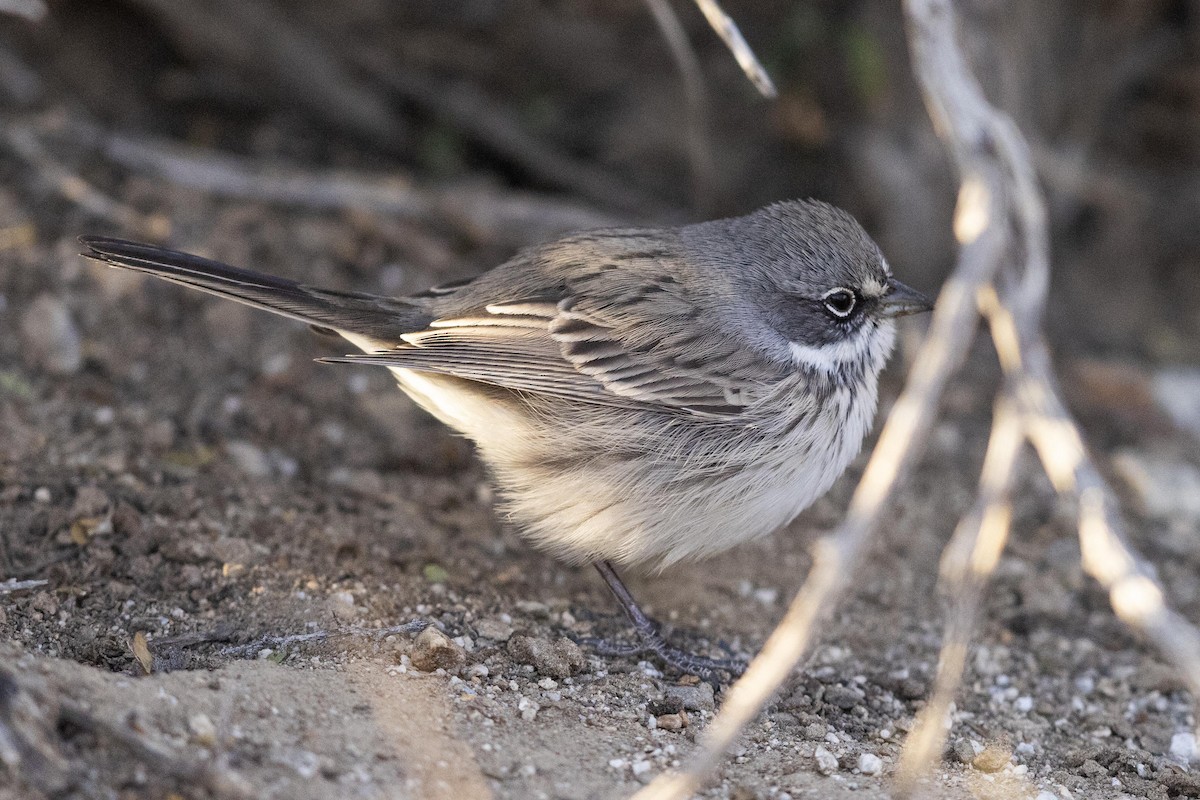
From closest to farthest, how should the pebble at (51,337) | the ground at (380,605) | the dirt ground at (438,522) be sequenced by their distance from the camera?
1. the ground at (380,605)
2. the dirt ground at (438,522)
3. the pebble at (51,337)

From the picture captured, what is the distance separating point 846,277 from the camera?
525 cm

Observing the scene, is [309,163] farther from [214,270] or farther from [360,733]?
[360,733]

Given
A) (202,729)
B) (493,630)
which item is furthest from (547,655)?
(202,729)

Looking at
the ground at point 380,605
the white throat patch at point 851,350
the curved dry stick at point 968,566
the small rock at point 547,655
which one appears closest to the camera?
the curved dry stick at point 968,566

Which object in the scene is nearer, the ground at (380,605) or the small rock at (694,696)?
the ground at (380,605)

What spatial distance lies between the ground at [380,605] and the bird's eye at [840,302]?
56.0 inches

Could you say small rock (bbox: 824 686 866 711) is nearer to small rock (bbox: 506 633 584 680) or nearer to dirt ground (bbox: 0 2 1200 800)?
dirt ground (bbox: 0 2 1200 800)

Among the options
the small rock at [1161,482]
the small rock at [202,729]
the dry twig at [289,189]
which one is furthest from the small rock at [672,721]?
the small rock at [1161,482]

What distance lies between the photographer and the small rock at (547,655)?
4633 mm

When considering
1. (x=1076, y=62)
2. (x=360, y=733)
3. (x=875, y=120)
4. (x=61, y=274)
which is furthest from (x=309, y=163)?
(x=1076, y=62)

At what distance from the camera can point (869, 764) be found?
14.0ft

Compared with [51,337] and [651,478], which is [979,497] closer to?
[651,478]

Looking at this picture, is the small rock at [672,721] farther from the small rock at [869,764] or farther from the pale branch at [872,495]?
the pale branch at [872,495]

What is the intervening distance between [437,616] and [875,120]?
4.89 metres
